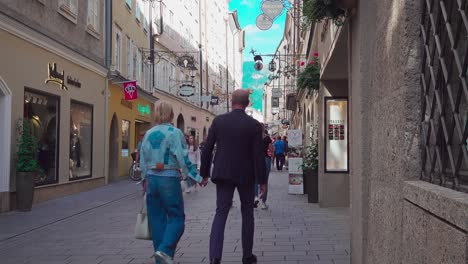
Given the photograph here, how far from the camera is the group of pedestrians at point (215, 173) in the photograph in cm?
575

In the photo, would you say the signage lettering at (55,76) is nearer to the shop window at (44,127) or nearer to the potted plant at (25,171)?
the shop window at (44,127)

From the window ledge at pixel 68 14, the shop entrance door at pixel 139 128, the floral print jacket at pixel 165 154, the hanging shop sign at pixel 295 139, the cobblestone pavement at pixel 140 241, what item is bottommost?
the cobblestone pavement at pixel 140 241

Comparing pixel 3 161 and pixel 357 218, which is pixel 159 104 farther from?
pixel 3 161

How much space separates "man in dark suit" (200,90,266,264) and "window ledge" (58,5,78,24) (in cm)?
1091

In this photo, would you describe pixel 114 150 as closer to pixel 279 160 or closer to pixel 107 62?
pixel 107 62

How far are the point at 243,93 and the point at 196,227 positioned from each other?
12.0 ft

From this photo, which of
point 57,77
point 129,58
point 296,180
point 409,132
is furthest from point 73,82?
point 409,132

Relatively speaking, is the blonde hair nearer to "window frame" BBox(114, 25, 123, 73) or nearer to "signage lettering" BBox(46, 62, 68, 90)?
"signage lettering" BBox(46, 62, 68, 90)

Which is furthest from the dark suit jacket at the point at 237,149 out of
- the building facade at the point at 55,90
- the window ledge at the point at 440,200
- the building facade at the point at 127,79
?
the building facade at the point at 127,79

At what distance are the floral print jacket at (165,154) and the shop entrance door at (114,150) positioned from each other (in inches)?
648

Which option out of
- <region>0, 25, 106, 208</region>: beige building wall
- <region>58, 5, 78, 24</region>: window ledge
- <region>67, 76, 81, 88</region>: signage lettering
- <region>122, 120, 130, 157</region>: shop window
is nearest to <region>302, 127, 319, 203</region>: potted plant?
<region>0, 25, 106, 208</region>: beige building wall

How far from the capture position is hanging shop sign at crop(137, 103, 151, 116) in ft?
87.4

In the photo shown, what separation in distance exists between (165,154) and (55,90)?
32.9ft

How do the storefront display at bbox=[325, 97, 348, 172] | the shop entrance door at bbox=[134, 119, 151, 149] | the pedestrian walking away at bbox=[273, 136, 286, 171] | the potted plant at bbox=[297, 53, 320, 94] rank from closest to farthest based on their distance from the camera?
the storefront display at bbox=[325, 97, 348, 172]
the potted plant at bbox=[297, 53, 320, 94]
the pedestrian walking away at bbox=[273, 136, 286, 171]
the shop entrance door at bbox=[134, 119, 151, 149]
